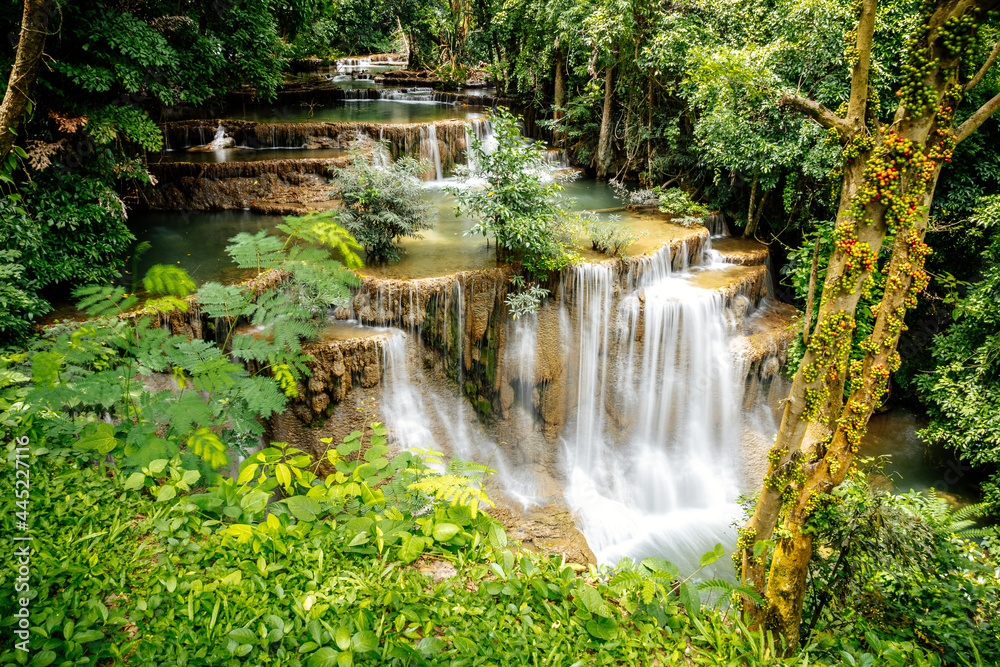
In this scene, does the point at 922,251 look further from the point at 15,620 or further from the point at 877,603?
the point at 15,620

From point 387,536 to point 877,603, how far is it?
3601 millimetres

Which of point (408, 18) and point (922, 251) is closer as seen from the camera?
point (922, 251)

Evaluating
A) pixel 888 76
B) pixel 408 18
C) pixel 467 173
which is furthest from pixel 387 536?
pixel 408 18

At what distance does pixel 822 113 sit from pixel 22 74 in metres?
9.15

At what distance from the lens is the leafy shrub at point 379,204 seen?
27.9ft

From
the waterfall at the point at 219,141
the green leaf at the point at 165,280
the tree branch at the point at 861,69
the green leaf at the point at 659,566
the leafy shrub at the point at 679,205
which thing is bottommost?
the green leaf at the point at 659,566

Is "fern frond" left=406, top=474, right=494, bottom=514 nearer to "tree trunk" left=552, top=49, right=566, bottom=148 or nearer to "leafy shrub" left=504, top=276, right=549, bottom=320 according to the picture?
"leafy shrub" left=504, top=276, right=549, bottom=320

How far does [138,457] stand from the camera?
3.11m

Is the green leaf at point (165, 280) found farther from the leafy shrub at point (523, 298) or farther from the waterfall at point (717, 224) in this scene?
the waterfall at point (717, 224)

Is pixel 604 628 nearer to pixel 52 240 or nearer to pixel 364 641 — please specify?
pixel 364 641

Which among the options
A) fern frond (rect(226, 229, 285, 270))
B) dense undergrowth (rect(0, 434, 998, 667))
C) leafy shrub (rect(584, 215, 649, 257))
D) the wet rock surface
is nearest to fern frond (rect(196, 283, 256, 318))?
fern frond (rect(226, 229, 285, 270))

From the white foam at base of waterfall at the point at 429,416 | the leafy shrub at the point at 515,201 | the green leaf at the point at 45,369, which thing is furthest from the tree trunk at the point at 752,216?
the green leaf at the point at 45,369

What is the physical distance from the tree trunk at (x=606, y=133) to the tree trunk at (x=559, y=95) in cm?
134

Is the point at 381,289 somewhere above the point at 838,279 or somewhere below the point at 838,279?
below
